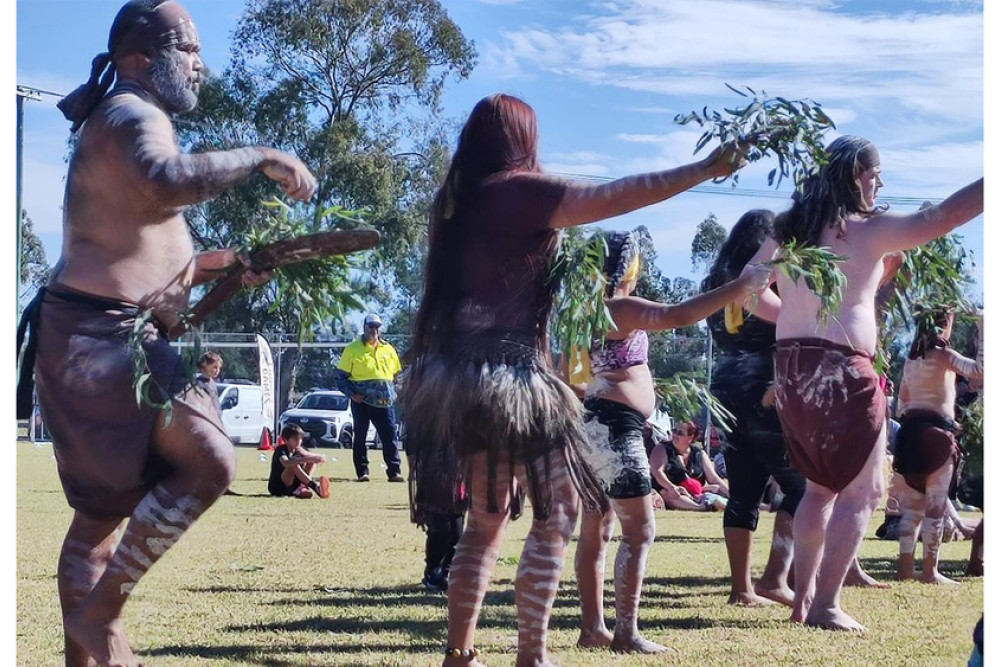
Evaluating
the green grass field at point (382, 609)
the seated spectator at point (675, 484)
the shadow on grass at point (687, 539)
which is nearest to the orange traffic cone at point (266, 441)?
the seated spectator at point (675, 484)

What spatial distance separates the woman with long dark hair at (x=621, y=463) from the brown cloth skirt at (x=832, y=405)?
564mm

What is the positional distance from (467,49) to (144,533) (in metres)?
5.26

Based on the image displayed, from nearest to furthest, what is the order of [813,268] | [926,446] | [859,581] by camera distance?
[813,268] < [859,581] < [926,446]

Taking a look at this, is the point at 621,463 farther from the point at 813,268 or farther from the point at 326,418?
the point at 326,418

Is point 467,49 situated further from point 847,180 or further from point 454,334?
point 454,334

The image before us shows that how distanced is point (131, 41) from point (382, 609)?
110 inches

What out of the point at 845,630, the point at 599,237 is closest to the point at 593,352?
the point at 599,237

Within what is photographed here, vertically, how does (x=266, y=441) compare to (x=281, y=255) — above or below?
below

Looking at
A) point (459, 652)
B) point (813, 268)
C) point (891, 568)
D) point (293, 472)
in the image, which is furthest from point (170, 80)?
point (293, 472)

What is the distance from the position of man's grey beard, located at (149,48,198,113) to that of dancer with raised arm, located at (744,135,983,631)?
89.8 inches

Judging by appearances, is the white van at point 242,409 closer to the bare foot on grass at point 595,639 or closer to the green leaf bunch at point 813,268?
Result: the bare foot on grass at point 595,639

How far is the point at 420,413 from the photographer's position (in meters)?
3.66

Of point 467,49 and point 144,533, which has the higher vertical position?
point 467,49

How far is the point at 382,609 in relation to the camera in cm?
536
